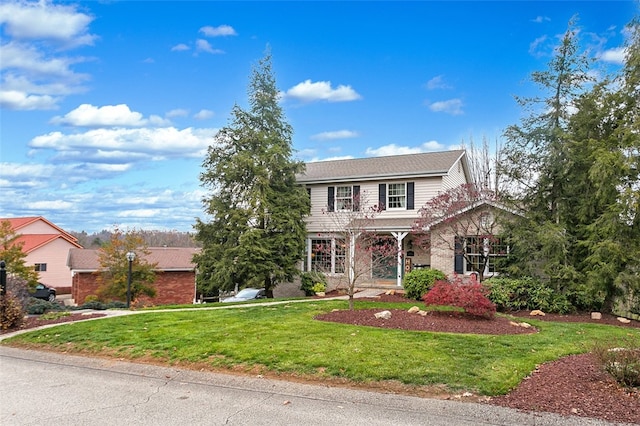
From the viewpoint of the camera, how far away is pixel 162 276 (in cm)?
3347

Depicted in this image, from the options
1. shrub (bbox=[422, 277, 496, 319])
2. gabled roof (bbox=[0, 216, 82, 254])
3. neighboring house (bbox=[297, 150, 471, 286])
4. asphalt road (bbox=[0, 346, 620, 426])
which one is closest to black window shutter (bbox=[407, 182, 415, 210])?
neighboring house (bbox=[297, 150, 471, 286])

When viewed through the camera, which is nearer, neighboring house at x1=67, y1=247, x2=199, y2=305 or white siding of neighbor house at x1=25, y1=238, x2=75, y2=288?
neighboring house at x1=67, y1=247, x2=199, y2=305

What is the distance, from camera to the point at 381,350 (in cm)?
814

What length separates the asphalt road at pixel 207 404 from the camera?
5.57m

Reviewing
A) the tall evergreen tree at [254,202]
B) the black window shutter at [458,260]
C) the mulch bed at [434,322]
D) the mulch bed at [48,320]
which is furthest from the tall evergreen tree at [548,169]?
the mulch bed at [48,320]

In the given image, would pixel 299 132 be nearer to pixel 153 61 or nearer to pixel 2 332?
pixel 153 61

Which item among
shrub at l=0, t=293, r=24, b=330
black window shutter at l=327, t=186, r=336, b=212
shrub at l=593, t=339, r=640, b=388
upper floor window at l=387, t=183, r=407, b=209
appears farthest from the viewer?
black window shutter at l=327, t=186, r=336, b=212

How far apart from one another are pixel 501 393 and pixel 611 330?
712cm

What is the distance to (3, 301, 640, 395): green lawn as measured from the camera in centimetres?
706

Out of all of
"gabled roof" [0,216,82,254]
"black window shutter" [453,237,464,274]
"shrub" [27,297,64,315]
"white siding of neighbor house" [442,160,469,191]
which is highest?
"white siding of neighbor house" [442,160,469,191]

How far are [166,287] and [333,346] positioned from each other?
2771 cm

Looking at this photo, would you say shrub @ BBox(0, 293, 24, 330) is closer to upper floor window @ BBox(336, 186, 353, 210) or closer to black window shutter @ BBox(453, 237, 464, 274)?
upper floor window @ BBox(336, 186, 353, 210)

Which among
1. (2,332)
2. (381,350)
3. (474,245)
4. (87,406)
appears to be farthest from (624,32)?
(2,332)

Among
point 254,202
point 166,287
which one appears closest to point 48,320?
point 254,202
